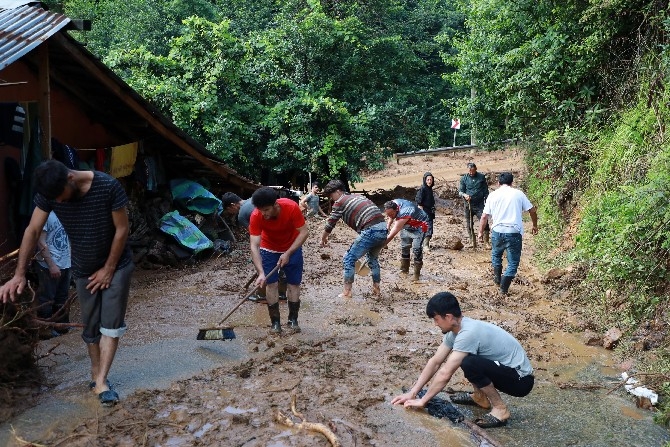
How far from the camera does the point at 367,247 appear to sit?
9.29 m

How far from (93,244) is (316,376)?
7.67 ft

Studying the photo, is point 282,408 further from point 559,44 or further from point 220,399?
point 559,44

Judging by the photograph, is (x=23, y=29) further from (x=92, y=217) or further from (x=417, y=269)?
(x=417, y=269)

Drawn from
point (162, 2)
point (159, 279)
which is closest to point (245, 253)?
point (159, 279)

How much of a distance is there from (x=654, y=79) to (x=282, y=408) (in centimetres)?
841

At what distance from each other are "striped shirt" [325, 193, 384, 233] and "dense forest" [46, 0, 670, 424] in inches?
106

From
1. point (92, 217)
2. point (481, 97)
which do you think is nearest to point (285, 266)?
point (92, 217)

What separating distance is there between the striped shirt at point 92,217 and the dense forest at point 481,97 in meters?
4.67

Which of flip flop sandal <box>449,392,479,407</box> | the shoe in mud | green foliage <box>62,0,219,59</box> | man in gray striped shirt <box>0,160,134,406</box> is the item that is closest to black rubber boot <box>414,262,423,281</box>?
the shoe in mud

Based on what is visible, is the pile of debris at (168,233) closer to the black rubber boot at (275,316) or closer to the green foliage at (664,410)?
the black rubber boot at (275,316)

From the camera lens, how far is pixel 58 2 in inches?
1035

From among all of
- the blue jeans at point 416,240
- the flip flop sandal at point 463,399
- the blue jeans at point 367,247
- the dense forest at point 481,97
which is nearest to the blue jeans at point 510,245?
the dense forest at point 481,97

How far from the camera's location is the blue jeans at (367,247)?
9195mm

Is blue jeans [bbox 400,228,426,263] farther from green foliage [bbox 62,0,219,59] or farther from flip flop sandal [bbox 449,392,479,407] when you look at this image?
green foliage [bbox 62,0,219,59]
